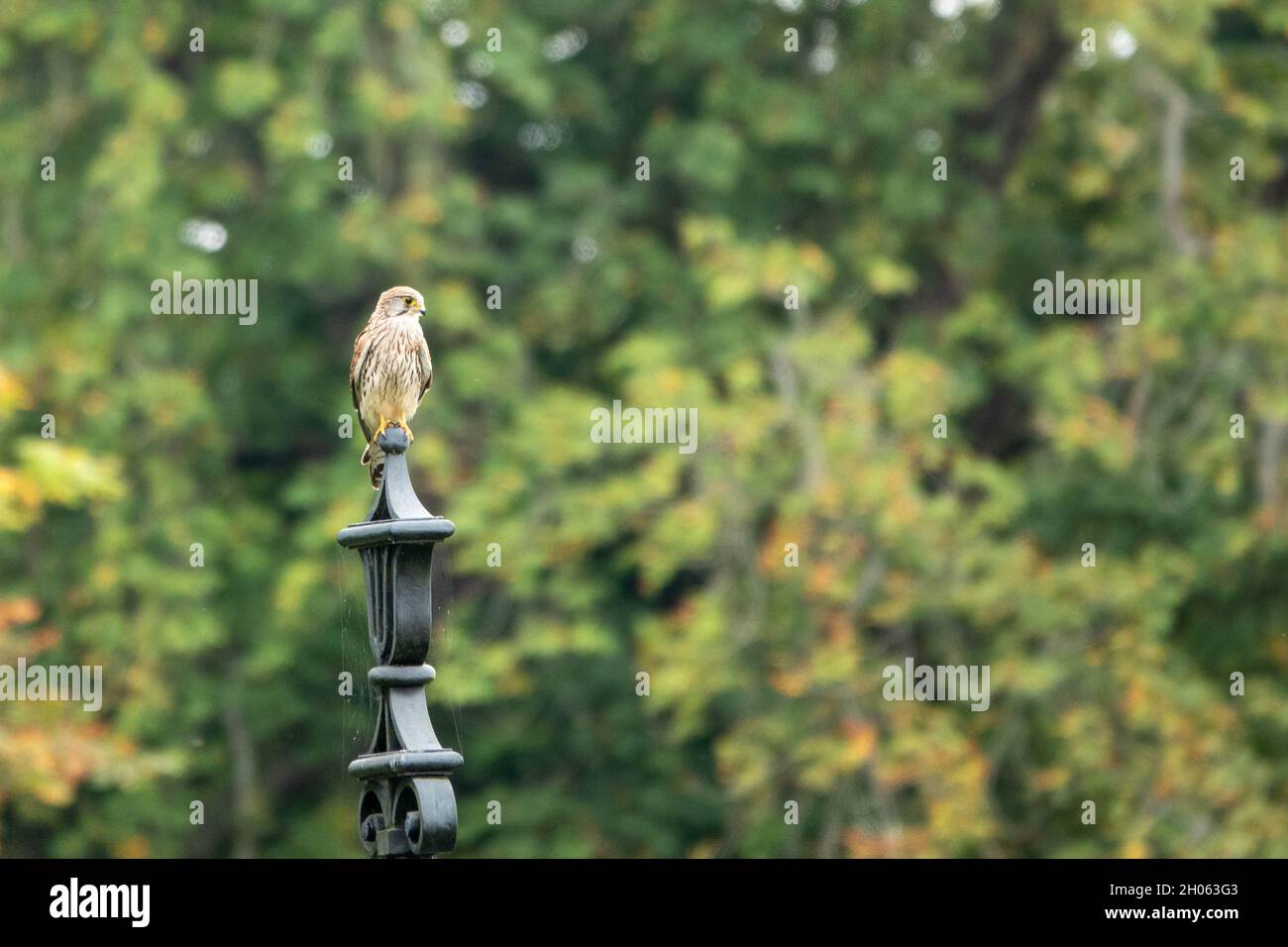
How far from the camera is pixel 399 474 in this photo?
4164 millimetres

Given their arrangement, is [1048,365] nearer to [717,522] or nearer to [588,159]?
[717,522]

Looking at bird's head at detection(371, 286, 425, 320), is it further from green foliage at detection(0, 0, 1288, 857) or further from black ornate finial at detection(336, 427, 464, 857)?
green foliage at detection(0, 0, 1288, 857)

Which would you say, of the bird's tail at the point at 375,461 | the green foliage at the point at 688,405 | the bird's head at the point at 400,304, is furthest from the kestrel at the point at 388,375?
the green foliage at the point at 688,405

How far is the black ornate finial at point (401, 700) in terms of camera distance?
3.79m

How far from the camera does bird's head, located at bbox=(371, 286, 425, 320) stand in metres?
6.43

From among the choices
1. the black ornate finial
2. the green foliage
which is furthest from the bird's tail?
the green foliage

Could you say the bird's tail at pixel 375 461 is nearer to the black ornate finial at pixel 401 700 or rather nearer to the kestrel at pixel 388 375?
the kestrel at pixel 388 375

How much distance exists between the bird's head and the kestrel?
185 mm

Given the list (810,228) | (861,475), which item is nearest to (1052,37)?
(810,228)

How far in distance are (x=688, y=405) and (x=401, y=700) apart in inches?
344

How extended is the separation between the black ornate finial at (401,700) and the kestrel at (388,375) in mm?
1282

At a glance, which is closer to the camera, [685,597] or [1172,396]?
[1172,396]

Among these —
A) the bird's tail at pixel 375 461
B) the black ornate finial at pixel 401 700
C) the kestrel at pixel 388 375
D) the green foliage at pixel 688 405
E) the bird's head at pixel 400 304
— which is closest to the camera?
the black ornate finial at pixel 401 700

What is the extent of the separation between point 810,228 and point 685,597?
2.74 meters
